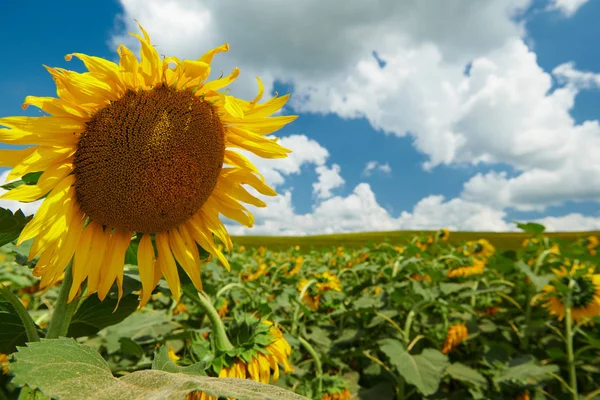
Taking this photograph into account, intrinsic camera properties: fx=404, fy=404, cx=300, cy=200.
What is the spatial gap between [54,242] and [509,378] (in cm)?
264

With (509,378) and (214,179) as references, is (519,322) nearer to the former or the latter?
(509,378)

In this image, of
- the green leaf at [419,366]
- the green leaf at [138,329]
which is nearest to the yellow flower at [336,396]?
the green leaf at [419,366]

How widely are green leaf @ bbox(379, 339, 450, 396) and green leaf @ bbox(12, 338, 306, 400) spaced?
2.13 meters

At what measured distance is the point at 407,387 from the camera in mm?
2852

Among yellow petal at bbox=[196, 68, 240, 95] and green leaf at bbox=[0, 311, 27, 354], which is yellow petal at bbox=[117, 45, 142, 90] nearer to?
yellow petal at bbox=[196, 68, 240, 95]

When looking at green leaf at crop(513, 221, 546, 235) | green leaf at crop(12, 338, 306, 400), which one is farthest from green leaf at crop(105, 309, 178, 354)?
green leaf at crop(513, 221, 546, 235)

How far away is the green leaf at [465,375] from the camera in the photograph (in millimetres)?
2633

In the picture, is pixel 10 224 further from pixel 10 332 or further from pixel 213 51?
pixel 213 51

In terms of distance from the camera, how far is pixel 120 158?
1.04 meters

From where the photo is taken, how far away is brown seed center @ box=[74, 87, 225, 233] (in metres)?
1.04

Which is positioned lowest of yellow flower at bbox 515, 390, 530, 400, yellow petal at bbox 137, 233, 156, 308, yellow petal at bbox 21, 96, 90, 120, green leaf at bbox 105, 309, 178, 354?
yellow flower at bbox 515, 390, 530, 400

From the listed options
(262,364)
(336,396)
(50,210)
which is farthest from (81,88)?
(336,396)

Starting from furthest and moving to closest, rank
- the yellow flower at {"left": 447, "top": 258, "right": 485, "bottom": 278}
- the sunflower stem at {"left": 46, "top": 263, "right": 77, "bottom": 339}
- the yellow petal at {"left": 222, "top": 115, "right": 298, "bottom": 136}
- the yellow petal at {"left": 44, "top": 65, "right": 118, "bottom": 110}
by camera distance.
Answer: the yellow flower at {"left": 447, "top": 258, "right": 485, "bottom": 278} < the yellow petal at {"left": 222, "top": 115, "right": 298, "bottom": 136} < the yellow petal at {"left": 44, "top": 65, "right": 118, "bottom": 110} < the sunflower stem at {"left": 46, "top": 263, "right": 77, "bottom": 339}

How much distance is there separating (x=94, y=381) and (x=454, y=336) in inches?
123
